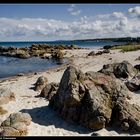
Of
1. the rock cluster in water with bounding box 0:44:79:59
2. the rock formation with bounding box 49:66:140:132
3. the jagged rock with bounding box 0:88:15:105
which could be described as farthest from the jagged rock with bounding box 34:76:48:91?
the rock cluster in water with bounding box 0:44:79:59

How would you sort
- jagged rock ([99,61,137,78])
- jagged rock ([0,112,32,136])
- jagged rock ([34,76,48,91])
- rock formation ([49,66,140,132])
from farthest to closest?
jagged rock ([99,61,137,78]), jagged rock ([34,76,48,91]), rock formation ([49,66,140,132]), jagged rock ([0,112,32,136])

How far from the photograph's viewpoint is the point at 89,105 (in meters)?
11.0

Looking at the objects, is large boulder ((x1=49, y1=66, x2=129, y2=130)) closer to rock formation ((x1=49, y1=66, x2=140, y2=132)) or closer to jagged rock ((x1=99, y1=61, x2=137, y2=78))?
rock formation ((x1=49, y1=66, x2=140, y2=132))

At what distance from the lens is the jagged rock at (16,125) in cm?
1005

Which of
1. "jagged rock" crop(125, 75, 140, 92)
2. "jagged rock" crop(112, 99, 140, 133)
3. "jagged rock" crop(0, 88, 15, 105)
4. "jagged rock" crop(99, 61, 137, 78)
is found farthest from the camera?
"jagged rock" crop(99, 61, 137, 78)

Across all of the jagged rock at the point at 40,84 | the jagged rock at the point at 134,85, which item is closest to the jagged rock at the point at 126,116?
the jagged rock at the point at 134,85

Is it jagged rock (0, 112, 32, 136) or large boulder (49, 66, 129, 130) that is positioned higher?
large boulder (49, 66, 129, 130)

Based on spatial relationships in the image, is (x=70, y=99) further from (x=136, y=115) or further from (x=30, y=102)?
(x=30, y=102)

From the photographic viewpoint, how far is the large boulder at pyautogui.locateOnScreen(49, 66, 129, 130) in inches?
427

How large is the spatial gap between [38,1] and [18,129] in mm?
7278

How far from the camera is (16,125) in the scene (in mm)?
10602

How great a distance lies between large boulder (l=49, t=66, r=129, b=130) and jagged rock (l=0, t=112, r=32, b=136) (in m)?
1.70

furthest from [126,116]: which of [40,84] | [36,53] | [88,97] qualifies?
[36,53]

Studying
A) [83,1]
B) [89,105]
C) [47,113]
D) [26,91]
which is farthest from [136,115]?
[26,91]
